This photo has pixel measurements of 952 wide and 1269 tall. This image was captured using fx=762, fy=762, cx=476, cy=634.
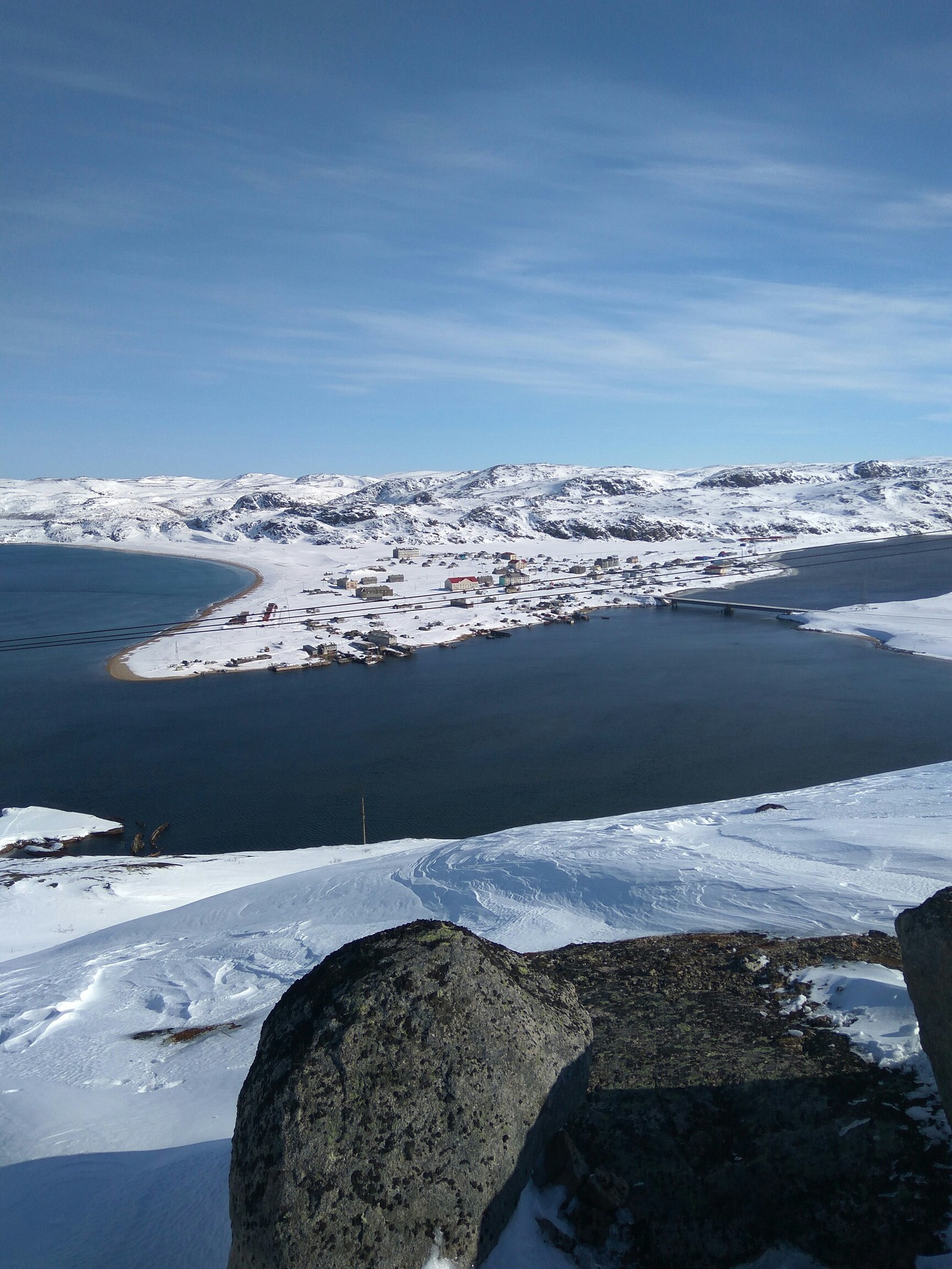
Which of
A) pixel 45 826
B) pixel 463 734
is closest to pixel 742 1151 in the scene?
pixel 45 826

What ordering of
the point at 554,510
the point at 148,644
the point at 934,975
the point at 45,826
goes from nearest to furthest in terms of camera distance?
→ the point at 934,975, the point at 45,826, the point at 148,644, the point at 554,510

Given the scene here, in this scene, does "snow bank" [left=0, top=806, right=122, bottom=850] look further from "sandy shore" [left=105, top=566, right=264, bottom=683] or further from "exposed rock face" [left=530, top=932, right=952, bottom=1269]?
"exposed rock face" [left=530, top=932, right=952, bottom=1269]

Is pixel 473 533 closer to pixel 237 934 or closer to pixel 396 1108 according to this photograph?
pixel 237 934

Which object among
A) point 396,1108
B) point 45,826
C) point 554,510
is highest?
point 554,510

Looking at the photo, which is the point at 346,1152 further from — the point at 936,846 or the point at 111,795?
the point at 111,795

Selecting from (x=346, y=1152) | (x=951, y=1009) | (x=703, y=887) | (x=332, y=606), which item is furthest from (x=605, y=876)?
(x=332, y=606)

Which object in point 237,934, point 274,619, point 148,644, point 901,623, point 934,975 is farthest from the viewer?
point 274,619

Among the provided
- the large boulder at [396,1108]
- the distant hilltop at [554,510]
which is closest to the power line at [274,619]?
the distant hilltop at [554,510]
